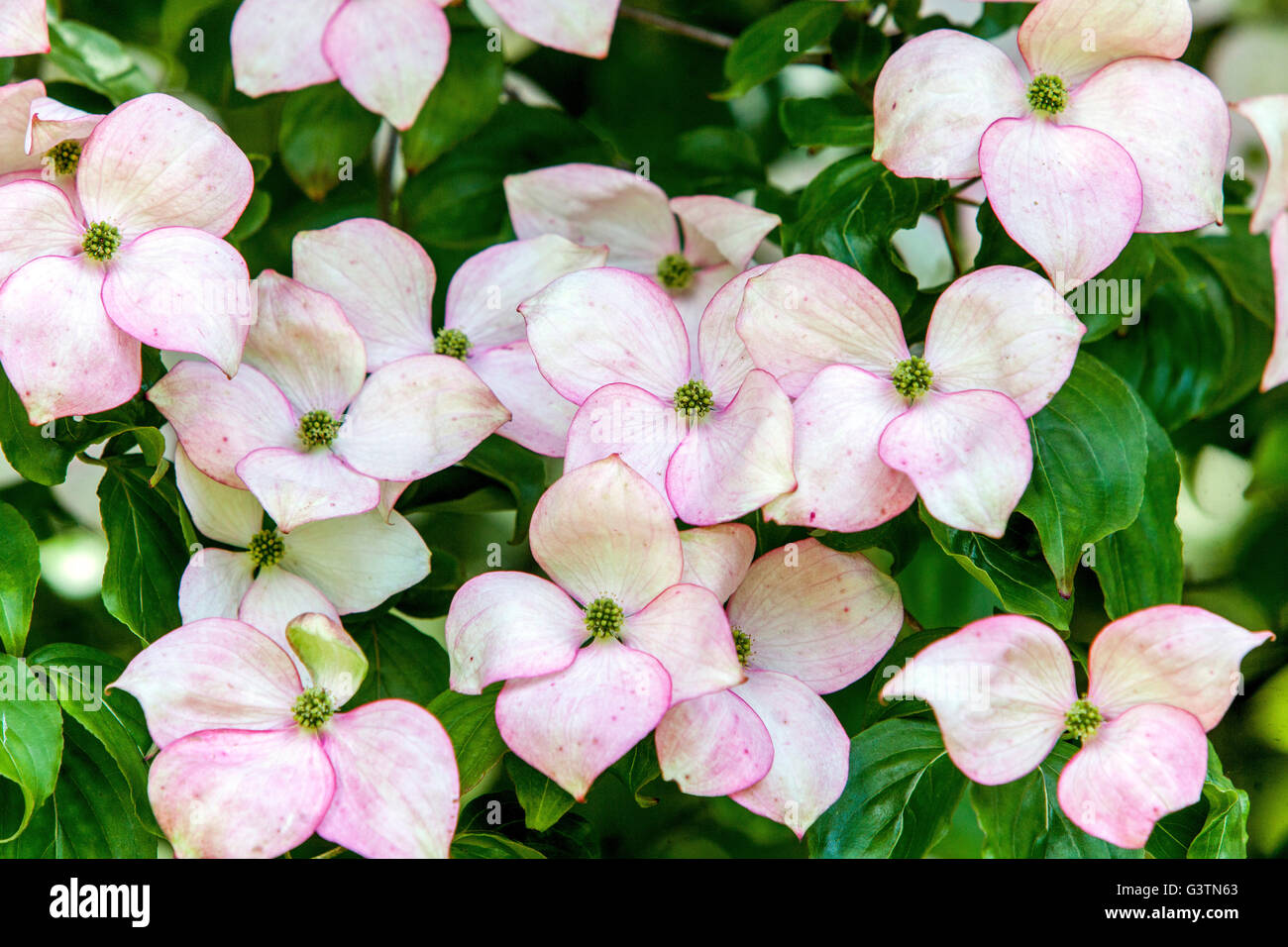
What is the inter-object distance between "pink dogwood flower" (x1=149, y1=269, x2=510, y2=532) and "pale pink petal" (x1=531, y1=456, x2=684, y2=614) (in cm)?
6

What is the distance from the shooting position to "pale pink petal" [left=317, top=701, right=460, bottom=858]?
44 centimetres

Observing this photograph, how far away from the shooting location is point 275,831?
1.42ft

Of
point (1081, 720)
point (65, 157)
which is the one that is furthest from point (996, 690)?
point (65, 157)

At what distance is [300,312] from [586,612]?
0.19 meters

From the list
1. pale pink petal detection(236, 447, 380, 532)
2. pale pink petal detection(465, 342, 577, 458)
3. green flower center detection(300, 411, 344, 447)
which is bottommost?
pale pink petal detection(236, 447, 380, 532)

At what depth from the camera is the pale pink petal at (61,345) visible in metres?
0.46

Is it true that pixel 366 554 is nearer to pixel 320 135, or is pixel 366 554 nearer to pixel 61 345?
pixel 61 345

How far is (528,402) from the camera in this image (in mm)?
537

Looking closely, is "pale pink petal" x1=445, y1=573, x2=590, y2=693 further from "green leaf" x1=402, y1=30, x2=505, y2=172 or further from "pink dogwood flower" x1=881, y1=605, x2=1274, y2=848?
"green leaf" x1=402, y1=30, x2=505, y2=172

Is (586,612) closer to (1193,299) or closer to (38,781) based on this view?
(38,781)

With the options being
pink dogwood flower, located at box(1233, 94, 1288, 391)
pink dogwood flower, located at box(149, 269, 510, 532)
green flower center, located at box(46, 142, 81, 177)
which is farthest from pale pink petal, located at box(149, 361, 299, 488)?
pink dogwood flower, located at box(1233, 94, 1288, 391)

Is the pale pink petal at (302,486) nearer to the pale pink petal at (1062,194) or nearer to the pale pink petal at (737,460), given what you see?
the pale pink petal at (737,460)

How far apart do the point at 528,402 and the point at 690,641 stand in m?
0.14
